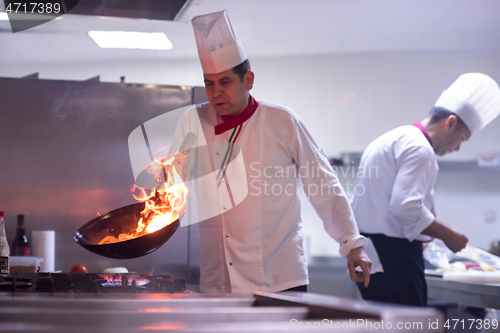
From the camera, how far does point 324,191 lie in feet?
4.58

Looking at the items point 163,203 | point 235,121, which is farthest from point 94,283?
point 235,121

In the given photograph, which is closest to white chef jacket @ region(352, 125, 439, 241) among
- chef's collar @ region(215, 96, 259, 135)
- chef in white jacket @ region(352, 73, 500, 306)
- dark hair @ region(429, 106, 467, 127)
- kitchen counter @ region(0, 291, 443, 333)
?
chef in white jacket @ region(352, 73, 500, 306)

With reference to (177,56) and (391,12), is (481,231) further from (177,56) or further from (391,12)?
(177,56)

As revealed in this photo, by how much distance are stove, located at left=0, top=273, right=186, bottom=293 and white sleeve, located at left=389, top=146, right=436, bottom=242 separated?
1006 mm

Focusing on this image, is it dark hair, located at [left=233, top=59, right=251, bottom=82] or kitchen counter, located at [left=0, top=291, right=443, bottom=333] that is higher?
dark hair, located at [left=233, top=59, right=251, bottom=82]

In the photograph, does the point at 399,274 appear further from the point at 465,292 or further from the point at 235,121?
the point at 235,121

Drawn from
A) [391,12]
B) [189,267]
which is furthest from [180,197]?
[391,12]

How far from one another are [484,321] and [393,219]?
76cm

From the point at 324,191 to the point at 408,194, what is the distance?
0.49 meters

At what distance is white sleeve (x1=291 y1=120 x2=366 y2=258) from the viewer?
1.35m

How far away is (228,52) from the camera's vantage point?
144cm

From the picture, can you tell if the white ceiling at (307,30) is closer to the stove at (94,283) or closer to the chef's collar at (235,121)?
the chef's collar at (235,121)

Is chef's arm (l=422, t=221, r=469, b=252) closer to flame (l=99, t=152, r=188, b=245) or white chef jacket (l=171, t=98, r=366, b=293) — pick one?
white chef jacket (l=171, t=98, r=366, b=293)

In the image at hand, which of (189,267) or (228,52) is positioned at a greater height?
(228,52)
